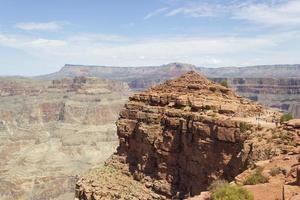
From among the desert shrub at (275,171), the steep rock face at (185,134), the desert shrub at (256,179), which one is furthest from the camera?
the steep rock face at (185,134)

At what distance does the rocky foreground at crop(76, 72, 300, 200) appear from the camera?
40.9 m

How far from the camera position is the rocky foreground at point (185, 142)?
40.9 metres

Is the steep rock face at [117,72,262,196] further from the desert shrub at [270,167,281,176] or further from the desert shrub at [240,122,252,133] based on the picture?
the desert shrub at [270,167,281,176]

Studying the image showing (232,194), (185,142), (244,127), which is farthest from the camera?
(185,142)

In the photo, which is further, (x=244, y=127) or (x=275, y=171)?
(x=244, y=127)

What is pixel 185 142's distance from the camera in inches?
1948

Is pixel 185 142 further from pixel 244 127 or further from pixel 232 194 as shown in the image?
pixel 232 194

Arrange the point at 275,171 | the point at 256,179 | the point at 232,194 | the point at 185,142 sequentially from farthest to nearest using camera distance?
the point at 185,142, the point at 275,171, the point at 256,179, the point at 232,194

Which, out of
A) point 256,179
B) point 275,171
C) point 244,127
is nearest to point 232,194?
point 256,179

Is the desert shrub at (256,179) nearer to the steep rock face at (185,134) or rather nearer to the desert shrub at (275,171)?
the desert shrub at (275,171)

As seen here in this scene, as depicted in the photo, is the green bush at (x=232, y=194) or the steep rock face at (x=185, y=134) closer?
the green bush at (x=232, y=194)

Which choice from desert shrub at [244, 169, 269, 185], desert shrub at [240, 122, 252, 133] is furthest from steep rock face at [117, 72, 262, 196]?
desert shrub at [244, 169, 269, 185]

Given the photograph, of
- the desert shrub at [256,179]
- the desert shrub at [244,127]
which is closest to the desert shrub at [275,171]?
the desert shrub at [256,179]

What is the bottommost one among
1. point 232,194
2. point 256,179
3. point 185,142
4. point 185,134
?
point 185,142
